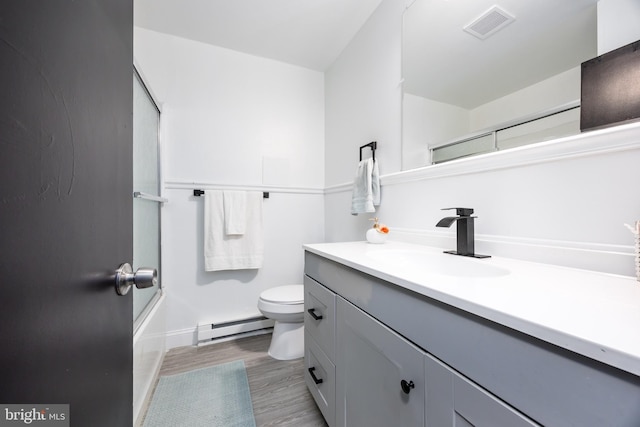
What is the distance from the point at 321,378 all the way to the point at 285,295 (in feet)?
2.17


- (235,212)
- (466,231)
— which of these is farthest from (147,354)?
(466,231)

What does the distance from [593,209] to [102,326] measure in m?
1.16

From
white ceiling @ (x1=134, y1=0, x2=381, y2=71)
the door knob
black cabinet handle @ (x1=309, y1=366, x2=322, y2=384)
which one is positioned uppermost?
white ceiling @ (x1=134, y1=0, x2=381, y2=71)

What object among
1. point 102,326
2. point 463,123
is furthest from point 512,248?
point 102,326

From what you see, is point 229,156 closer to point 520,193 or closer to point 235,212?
point 235,212

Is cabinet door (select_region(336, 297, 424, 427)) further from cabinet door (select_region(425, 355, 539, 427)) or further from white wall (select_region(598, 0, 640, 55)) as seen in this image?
white wall (select_region(598, 0, 640, 55))

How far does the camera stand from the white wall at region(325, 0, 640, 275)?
2.07 feet

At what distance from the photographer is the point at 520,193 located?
829mm

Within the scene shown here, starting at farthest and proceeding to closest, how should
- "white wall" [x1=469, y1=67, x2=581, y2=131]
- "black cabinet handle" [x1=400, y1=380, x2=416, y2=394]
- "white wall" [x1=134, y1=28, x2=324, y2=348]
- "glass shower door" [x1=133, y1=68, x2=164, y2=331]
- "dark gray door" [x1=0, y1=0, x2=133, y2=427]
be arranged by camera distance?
1. "white wall" [x1=134, y1=28, x2=324, y2=348]
2. "glass shower door" [x1=133, y1=68, x2=164, y2=331]
3. "white wall" [x1=469, y1=67, x2=581, y2=131]
4. "black cabinet handle" [x1=400, y1=380, x2=416, y2=394]
5. "dark gray door" [x1=0, y1=0, x2=133, y2=427]

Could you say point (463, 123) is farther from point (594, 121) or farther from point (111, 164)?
point (111, 164)

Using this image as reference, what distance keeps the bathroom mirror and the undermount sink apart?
445 mm

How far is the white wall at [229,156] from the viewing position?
1.80m

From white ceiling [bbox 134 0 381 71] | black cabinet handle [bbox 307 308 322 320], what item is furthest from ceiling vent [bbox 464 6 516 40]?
black cabinet handle [bbox 307 308 322 320]

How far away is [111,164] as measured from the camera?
1.49ft
